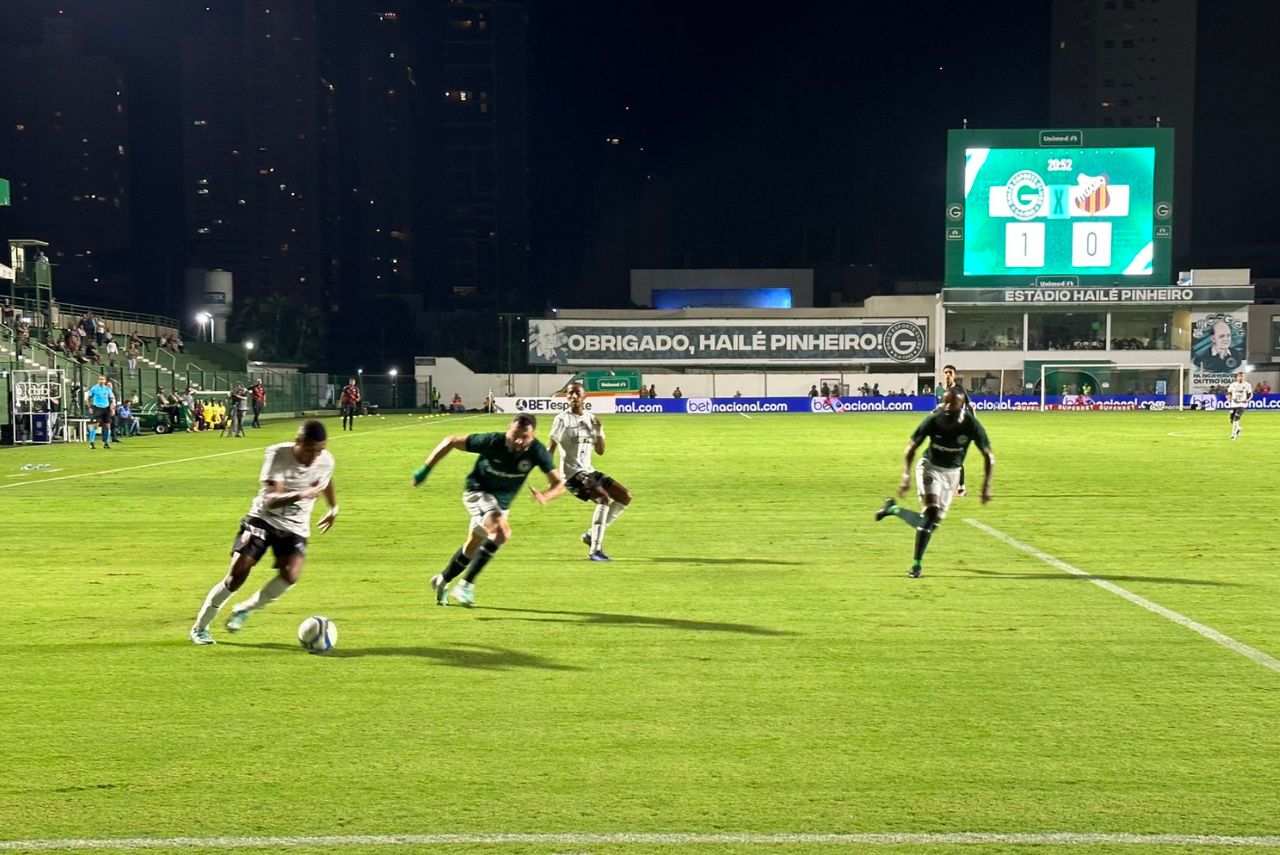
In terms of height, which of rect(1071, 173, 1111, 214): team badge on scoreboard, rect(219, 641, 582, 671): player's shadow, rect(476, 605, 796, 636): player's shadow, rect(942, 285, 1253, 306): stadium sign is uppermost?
rect(1071, 173, 1111, 214): team badge on scoreboard

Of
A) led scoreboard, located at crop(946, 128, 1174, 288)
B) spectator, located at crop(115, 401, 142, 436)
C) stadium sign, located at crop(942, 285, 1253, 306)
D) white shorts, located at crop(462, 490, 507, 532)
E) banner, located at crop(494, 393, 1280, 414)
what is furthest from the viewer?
stadium sign, located at crop(942, 285, 1253, 306)

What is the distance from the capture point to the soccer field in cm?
530

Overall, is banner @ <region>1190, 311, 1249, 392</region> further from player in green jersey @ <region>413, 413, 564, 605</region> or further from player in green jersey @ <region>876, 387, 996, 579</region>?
player in green jersey @ <region>413, 413, 564, 605</region>

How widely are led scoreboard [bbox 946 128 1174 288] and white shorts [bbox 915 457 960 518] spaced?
6346 centimetres

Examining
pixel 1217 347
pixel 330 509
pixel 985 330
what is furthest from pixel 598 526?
pixel 1217 347

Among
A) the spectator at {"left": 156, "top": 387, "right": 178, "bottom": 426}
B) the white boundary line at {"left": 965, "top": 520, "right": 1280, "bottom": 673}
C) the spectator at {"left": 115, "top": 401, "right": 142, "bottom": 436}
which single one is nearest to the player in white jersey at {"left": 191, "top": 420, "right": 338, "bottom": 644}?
the white boundary line at {"left": 965, "top": 520, "right": 1280, "bottom": 673}

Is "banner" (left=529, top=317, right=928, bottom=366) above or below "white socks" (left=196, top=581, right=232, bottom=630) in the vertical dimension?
above

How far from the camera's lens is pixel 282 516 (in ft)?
29.1

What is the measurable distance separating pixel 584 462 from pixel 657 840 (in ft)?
31.1

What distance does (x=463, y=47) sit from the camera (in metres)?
184

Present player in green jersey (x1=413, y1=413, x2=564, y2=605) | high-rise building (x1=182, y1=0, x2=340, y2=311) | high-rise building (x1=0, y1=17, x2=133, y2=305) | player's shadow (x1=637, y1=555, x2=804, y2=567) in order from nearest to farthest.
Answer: player in green jersey (x1=413, y1=413, x2=564, y2=605)
player's shadow (x1=637, y1=555, x2=804, y2=567)
high-rise building (x1=0, y1=17, x2=133, y2=305)
high-rise building (x1=182, y1=0, x2=340, y2=311)

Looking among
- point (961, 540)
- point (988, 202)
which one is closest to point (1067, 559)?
point (961, 540)

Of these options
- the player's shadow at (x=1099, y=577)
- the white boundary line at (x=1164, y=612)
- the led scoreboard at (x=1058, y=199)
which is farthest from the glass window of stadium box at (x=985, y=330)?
the player's shadow at (x=1099, y=577)

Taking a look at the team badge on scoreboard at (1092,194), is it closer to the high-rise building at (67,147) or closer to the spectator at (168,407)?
the spectator at (168,407)
